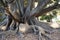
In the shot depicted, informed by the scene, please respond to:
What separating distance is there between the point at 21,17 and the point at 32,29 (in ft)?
2.76

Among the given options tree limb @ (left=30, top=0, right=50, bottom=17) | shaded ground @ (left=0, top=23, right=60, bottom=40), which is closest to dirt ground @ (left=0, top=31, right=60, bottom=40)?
shaded ground @ (left=0, top=23, right=60, bottom=40)

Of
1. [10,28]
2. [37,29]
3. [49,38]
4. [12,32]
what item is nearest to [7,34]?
[12,32]

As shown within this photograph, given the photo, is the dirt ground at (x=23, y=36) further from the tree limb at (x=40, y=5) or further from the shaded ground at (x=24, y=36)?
the tree limb at (x=40, y=5)

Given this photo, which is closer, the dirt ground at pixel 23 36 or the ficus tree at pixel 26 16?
the dirt ground at pixel 23 36

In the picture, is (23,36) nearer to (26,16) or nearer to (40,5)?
(26,16)

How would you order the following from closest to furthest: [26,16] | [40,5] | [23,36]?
[23,36] < [40,5] < [26,16]

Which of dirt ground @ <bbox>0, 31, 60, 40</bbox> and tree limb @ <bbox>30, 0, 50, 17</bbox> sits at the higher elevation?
tree limb @ <bbox>30, 0, 50, 17</bbox>

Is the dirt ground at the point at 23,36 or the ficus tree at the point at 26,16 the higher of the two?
the ficus tree at the point at 26,16

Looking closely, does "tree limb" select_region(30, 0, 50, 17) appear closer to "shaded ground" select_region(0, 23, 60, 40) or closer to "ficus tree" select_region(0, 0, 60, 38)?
"ficus tree" select_region(0, 0, 60, 38)

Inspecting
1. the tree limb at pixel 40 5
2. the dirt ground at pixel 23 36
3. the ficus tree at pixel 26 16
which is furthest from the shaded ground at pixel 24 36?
the tree limb at pixel 40 5

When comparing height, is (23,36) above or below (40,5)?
below

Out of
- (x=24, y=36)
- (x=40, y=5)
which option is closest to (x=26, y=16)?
(x=40, y=5)

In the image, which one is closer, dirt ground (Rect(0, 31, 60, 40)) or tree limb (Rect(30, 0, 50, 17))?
dirt ground (Rect(0, 31, 60, 40))

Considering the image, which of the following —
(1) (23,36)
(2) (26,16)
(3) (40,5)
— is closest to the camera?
(1) (23,36)
